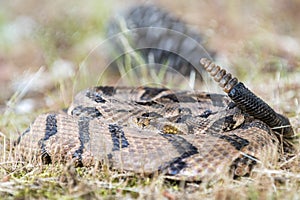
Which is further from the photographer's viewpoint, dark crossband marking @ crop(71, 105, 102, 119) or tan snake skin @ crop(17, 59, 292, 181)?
dark crossband marking @ crop(71, 105, 102, 119)

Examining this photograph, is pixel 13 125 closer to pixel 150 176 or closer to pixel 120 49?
pixel 150 176

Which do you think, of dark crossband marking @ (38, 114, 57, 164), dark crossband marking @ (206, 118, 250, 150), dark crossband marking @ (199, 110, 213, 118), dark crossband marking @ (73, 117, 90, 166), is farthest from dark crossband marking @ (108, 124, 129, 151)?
dark crossband marking @ (199, 110, 213, 118)

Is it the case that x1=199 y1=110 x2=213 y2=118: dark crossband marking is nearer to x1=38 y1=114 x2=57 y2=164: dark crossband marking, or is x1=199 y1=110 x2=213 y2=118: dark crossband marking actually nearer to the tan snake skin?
the tan snake skin

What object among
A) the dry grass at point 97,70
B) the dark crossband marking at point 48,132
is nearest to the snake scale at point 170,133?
the dark crossband marking at point 48,132

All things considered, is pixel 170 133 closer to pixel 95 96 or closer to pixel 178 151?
pixel 178 151

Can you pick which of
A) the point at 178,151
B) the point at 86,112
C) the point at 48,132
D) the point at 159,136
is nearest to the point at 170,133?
the point at 159,136
